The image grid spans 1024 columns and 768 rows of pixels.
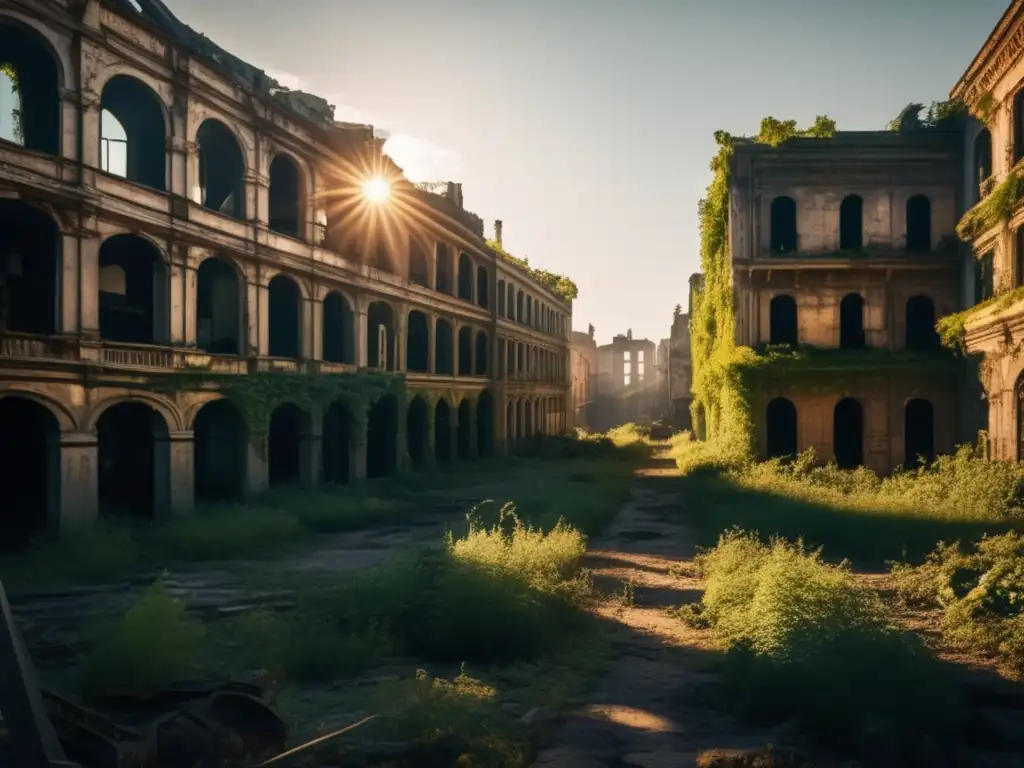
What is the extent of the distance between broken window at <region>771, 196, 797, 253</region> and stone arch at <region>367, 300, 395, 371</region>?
13.0 meters

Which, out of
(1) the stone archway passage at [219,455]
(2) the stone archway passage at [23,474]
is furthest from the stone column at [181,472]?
(2) the stone archway passage at [23,474]

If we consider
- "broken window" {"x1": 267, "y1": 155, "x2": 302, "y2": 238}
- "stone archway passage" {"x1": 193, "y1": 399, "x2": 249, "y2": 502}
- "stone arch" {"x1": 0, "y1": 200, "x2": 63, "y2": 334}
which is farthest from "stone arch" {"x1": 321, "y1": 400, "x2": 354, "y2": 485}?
"stone arch" {"x1": 0, "y1": 200, "x2": 63, "y2": 334}

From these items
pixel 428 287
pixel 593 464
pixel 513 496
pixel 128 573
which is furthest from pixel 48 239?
pixel 593 464

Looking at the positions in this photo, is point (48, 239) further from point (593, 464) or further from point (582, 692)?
point (593, 464)

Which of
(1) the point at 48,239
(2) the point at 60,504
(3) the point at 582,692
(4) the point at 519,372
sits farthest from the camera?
(4) the point at 519,372

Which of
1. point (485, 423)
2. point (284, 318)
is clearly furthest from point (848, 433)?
point (284, 318)

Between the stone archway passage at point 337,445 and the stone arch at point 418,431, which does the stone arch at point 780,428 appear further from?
the stone archway passage at point 337,445

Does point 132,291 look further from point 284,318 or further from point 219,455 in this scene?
point 284,318

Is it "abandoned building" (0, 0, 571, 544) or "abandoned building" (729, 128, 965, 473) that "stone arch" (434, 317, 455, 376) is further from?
"abandoned building" (729, 128, 965, 473)

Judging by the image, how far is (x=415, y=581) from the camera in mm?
9383

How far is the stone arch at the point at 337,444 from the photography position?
2338 centimetres

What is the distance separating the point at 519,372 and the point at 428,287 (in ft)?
38.4

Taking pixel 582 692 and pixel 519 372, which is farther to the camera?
pixel 519 372

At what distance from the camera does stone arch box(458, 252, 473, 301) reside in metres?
33.3
